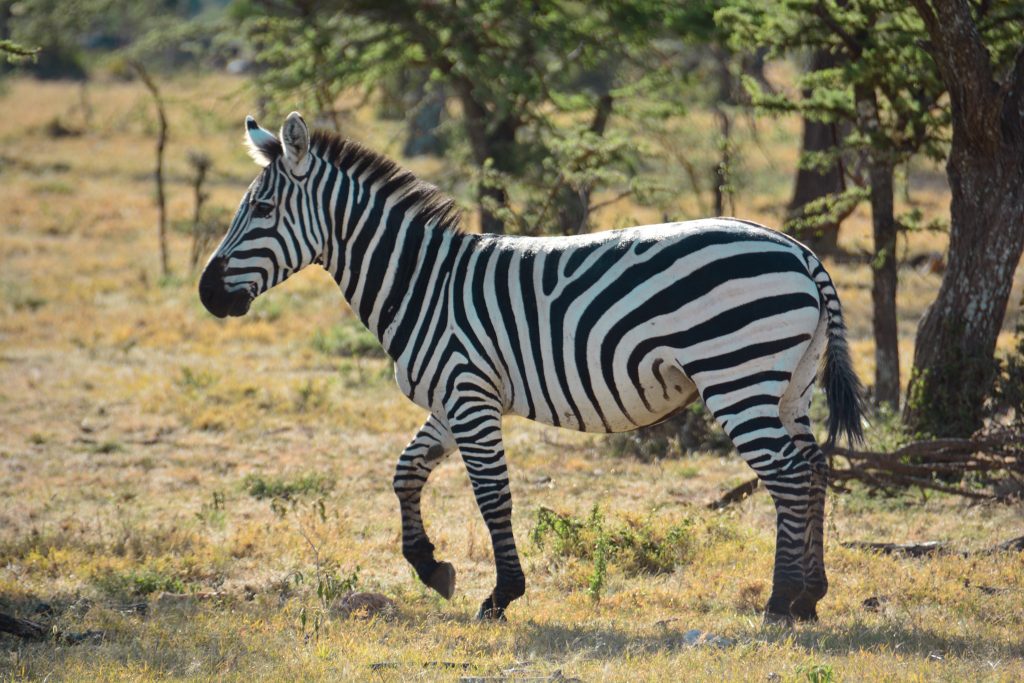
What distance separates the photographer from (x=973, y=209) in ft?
29.4

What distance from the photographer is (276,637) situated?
589 centimetres

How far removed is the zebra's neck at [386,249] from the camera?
6.81 metres

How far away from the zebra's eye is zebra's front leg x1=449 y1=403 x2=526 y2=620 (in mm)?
1696

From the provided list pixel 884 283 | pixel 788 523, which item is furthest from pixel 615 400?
pixel 884 283

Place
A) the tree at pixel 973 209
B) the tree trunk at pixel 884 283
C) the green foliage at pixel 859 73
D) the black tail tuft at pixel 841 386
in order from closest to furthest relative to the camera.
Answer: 1. the black tail tuft at pixel 841 386
2. the tree at pixel 973 209
3. the green foliage at pixel 859 73
4. the tree trunk at pixel 884 283

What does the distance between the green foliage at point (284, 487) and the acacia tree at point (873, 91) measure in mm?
5484

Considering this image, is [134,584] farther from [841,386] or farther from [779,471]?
[841,386]

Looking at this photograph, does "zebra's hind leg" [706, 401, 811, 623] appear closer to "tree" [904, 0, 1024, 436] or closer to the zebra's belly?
the zebra's belly

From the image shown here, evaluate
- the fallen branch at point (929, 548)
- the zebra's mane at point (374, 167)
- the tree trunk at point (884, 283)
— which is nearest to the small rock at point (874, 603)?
the fallen branch at point (929, 548)

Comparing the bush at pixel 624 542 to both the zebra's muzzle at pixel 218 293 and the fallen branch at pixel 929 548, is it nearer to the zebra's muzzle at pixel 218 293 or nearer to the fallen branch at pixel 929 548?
the fallen branch at pixel 929 548

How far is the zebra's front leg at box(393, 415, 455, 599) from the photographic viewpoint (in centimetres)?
681

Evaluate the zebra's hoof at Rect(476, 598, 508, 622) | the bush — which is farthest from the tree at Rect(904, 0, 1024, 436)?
the zebra's hoof at Rect(476, 598, 508, 622)

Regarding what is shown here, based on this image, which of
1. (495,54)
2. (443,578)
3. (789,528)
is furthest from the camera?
(495,54)

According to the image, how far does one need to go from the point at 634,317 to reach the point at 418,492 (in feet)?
5.93
